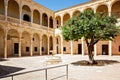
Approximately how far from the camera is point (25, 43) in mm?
29000

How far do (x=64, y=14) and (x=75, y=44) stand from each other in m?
7.16

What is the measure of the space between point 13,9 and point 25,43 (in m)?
6.78

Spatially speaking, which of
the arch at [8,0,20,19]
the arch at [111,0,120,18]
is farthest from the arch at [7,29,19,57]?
the arch at [111,0,120,18]

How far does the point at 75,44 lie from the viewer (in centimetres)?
3347

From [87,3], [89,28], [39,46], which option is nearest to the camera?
[89,28]

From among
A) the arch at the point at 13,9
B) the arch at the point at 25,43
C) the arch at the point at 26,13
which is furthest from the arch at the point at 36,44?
the arch at the point at 13,9

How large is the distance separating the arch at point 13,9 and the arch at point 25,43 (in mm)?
3888

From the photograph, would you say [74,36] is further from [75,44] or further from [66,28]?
[75,44]

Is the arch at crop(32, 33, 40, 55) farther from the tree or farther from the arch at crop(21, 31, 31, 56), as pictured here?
the tree

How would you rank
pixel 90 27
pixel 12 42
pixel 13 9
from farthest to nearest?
pixel 13 9
pixel 12 42
pixel 90 27

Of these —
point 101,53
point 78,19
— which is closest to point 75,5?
point 101,53

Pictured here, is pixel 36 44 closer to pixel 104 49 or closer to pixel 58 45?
pixel 58 45

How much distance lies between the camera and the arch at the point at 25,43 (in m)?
28.4

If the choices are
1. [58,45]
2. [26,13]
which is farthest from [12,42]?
[58,45]
